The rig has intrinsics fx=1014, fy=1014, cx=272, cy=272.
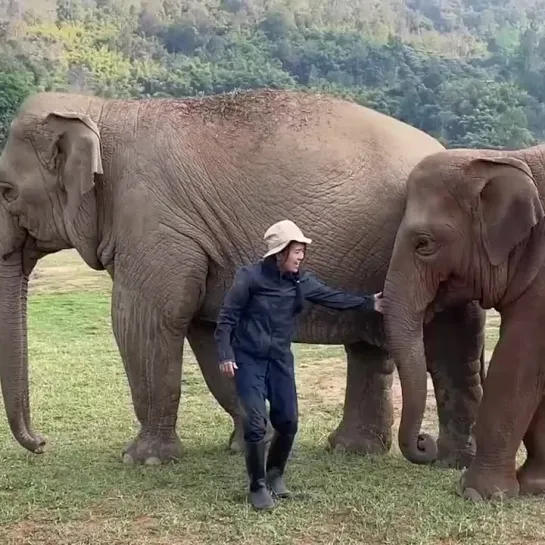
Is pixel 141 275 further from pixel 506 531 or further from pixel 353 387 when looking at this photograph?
pixel 506 531

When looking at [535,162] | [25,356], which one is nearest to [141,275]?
[25,356]

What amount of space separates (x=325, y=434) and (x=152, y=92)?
1462 inches

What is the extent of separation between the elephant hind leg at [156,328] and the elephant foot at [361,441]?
2.99 ft

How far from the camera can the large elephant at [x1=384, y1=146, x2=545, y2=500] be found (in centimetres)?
448

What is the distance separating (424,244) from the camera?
15.1ft

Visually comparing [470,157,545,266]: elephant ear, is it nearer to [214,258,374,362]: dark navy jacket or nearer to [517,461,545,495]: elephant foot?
[214,258,374,362]: dark navy jacket

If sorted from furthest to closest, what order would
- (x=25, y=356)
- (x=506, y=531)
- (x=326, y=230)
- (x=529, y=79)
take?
1. (x=529, y=79)
2. (x=25, y=356)
3. (x=326, y=230)
4. (x=506, y=531)

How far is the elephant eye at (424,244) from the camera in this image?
4.59m

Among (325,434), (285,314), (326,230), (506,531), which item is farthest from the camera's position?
(325,434)

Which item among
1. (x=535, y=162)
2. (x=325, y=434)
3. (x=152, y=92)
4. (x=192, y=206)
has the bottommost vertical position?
(x=152, y=92)

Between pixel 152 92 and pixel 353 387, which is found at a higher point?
pixel 353 387

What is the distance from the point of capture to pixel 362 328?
5.25 meters

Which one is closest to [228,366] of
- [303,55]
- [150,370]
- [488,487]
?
[150,370]

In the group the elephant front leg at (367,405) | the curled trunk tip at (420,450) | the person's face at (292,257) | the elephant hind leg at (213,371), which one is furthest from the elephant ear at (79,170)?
the curled trunk tip at (420,450)
